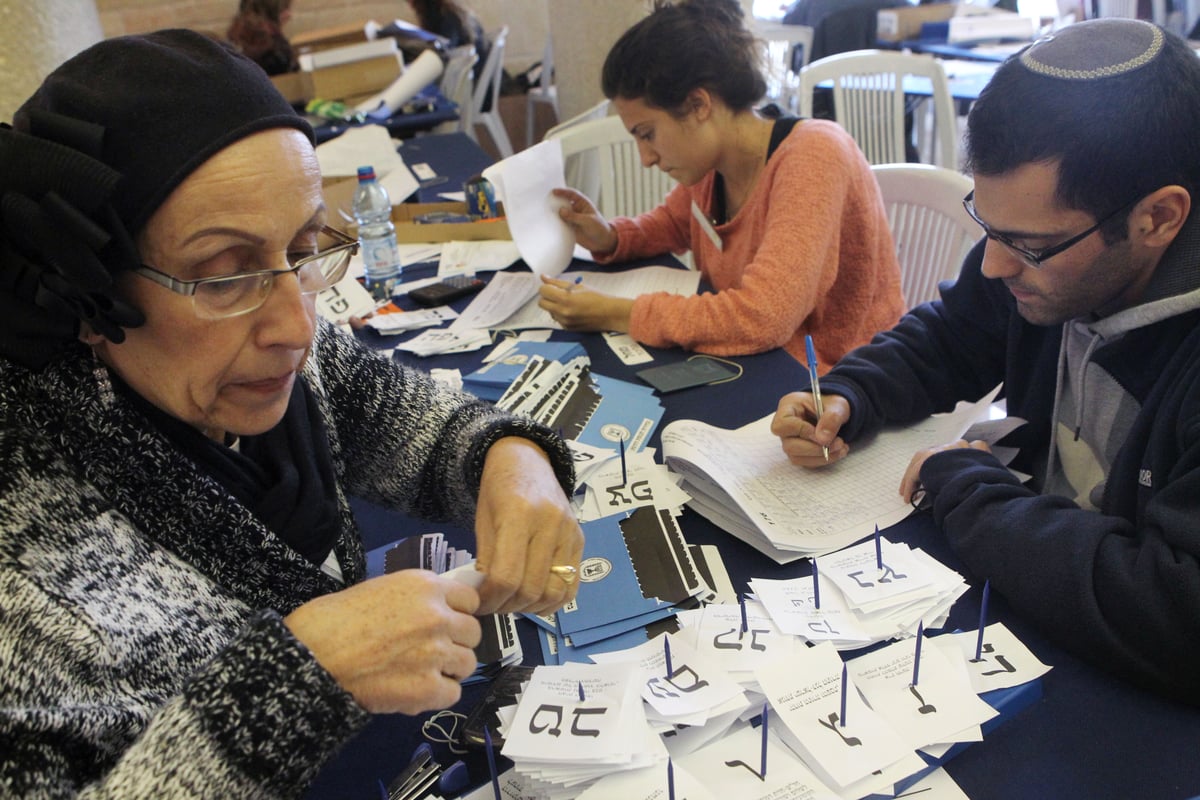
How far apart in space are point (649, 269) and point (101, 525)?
1.65 m

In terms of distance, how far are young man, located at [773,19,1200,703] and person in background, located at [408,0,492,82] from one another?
4.63 metres

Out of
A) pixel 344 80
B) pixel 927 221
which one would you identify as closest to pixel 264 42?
pixel 344 80

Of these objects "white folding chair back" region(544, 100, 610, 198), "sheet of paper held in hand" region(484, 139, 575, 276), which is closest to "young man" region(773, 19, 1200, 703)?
"sheet of paper held in hand" region(484, 139, 575, 276)

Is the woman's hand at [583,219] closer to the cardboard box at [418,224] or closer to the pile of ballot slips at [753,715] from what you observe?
the cardboard box at [418,224]

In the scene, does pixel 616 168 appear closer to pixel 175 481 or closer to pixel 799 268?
pixel 799 268

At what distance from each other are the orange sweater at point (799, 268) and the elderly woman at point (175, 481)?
834mm

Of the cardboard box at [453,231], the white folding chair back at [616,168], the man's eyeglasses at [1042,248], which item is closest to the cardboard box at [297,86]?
the white folding chair back at [616,168]

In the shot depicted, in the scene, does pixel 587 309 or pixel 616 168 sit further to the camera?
pixel 616 168

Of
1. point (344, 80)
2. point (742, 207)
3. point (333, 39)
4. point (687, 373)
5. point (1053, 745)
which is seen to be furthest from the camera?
point (333, 39)

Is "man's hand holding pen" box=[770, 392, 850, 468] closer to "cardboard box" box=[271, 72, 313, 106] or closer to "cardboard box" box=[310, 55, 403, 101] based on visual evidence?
"cardboard box" box=[310, 55, 403, 101]

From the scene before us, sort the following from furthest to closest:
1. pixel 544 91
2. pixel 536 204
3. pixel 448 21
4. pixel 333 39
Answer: pixel 544 91 → pixel 448 21 → pixel 333 39 → pixel 536 204

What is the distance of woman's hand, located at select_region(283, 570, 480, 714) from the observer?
79 cm

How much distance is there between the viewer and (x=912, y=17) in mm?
5340

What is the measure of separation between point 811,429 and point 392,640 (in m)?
0.78
